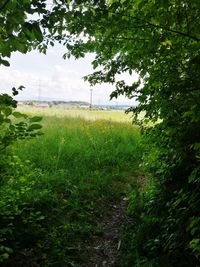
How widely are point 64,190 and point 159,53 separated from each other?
426 cm

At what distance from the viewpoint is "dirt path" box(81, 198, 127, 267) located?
480 centimetres

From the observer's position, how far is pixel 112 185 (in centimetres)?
757

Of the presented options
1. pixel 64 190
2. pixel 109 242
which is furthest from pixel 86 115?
pixel 109 242

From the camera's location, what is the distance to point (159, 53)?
3.34 m

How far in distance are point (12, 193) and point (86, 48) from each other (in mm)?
2305

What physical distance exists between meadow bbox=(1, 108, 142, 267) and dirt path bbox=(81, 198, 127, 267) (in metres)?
0.12

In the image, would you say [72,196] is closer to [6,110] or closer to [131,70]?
[131,70]

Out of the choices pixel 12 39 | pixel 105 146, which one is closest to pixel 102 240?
pixel 12 39

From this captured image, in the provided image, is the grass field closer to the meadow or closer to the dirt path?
the meadow

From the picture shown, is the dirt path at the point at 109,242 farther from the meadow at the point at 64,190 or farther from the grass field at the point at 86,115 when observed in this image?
the grass field at the point at 86,115

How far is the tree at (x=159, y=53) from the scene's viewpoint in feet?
7.74

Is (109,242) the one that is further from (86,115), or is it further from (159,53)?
(86,115)

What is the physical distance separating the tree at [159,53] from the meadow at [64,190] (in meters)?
1.44

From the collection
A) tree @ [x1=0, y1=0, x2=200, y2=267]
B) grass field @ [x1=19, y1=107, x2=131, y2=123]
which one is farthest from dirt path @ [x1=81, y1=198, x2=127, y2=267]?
grass field @ [x1=19, y1=107, x2=131, y2=123]
